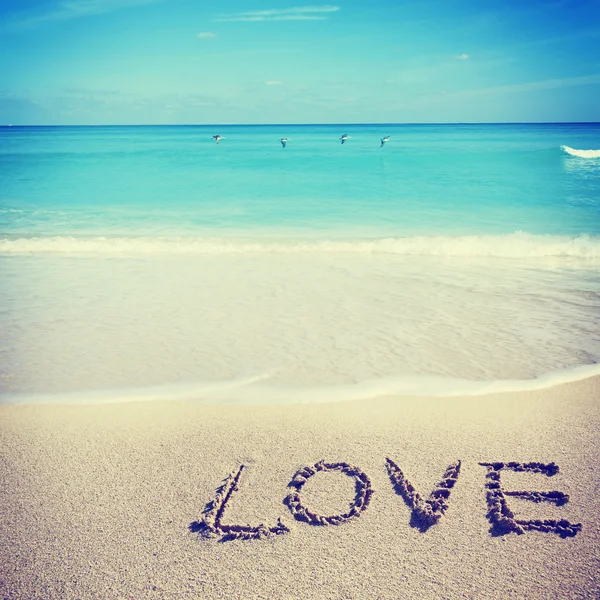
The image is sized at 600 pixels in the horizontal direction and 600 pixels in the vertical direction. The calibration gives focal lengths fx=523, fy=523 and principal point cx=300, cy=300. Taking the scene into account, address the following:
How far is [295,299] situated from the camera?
21.4ft

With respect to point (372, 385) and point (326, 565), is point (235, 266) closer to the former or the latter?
point (372, 385)

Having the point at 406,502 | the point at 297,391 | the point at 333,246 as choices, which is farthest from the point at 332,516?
the point at 333,246

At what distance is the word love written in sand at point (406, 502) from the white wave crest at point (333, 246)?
265 inches

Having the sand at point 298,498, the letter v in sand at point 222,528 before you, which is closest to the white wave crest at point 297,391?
the sand at point 298,498

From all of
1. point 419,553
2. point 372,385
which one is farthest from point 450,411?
point 419,553

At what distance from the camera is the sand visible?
7.88 feet

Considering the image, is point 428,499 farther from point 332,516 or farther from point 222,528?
point 222,528

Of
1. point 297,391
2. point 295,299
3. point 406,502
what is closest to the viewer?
point 406,502

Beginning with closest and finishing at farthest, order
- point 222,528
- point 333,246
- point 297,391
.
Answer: point 222,528 → point 297,391 → point 333,246

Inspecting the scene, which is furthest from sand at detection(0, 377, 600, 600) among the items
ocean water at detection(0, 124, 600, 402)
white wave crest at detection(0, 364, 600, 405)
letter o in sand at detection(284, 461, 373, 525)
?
ocean water at detection(0, 124, 600, 402)

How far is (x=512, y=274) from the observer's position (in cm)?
794

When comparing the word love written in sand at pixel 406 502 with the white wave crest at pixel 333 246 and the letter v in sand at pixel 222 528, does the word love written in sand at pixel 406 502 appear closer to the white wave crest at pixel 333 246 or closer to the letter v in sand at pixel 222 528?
the letter v in sand at pixel 222 528

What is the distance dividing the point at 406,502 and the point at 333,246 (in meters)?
7.90

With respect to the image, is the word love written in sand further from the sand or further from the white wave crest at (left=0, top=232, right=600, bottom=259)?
the white wave crest at (left=0, top=232, right=600, bottom=259)
